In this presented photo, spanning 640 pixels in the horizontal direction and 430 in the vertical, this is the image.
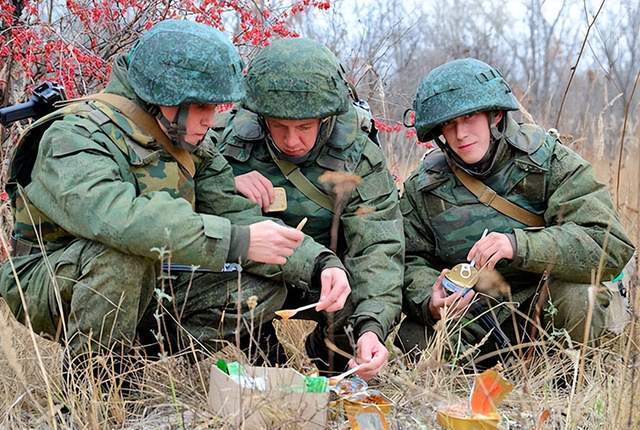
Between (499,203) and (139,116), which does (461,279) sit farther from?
(139,116)

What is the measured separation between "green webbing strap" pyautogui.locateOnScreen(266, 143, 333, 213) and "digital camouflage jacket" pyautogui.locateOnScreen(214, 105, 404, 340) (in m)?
0.02

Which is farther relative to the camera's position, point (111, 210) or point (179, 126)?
point (179, 126)

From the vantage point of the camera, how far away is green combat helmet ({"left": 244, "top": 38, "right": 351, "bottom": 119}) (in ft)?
11.0

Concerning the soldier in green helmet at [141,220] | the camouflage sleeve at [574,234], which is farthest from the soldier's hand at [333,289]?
the camouflage sleeve at [574,234]

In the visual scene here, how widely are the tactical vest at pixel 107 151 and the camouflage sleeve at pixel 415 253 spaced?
1203mm

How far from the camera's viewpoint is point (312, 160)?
362cm

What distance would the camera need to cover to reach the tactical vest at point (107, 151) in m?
2.91

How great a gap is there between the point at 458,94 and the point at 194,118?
1.22 meters

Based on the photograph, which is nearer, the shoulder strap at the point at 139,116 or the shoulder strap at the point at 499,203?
the shoulder strap at the point at 139,116

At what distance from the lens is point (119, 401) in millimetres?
2773

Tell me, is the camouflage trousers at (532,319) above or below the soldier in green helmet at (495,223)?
below

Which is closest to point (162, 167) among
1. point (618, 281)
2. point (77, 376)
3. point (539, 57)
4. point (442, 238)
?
point (77, 376)

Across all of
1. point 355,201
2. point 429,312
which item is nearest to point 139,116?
point 355,201

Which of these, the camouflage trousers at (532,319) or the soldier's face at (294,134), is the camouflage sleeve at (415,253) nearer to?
the camouflage trousers at (532,319)
